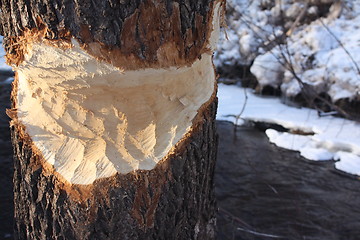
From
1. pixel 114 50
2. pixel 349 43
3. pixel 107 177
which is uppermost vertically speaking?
pixel 114 50

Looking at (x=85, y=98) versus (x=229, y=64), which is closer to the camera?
(x=85, y=98)

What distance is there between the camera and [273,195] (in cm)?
236

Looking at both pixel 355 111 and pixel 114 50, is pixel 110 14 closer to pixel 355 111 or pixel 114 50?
pixel 114 50

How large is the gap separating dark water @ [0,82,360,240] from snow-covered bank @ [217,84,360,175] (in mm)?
126

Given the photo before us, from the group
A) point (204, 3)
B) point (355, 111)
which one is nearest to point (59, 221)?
point (204, 3)

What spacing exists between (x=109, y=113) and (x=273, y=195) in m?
1.79

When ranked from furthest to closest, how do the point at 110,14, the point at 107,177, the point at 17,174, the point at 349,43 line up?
1. the point at 349,43
2. the point at 17,174
3. the point at 107,177
4. the point at 110,14

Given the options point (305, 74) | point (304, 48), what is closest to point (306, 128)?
point (305, 74)

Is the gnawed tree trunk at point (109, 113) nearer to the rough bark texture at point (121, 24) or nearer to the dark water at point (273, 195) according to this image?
the rough bark texture at point (121, 24)

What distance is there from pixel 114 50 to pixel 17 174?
1.51ft

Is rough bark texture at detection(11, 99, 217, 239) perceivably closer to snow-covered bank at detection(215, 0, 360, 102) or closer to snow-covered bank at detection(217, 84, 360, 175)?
snow-covered bank at detection(217, 84, 360, 175)

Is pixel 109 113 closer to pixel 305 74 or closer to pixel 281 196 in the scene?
pixel 281 196

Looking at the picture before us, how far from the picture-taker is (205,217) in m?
1.03

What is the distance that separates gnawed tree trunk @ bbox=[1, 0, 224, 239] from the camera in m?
0.74
